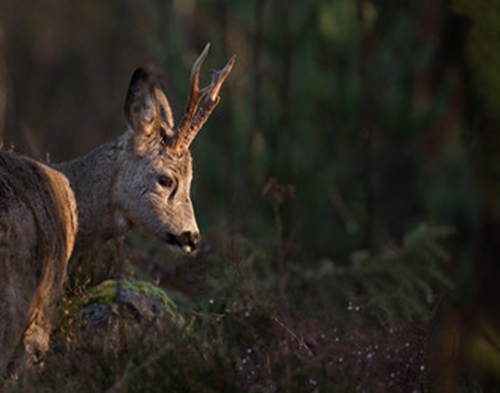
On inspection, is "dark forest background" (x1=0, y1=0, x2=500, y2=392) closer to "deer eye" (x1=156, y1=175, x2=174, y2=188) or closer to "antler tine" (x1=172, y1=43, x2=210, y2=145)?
"deer eye" (x1=156, y1=175, x2=174, y2=188)

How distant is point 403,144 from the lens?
2111cm

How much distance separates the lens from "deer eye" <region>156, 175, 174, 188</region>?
7758 millimetres

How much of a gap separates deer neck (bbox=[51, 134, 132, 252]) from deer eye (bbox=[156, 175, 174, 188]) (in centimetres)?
25

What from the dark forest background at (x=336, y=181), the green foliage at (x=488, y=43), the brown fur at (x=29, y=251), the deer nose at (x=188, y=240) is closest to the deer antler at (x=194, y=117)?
the deer nose at (x=188, y=240)

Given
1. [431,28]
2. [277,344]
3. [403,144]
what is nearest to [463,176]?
[403,144]

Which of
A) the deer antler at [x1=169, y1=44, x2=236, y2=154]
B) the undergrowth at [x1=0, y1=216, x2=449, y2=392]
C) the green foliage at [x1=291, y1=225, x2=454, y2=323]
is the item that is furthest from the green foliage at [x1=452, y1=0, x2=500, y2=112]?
the green foliage at [x1=291, y1=225, x2=454, y2=323]

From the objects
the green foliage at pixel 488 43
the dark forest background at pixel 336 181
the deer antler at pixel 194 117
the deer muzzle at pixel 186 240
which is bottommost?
the dark forest background at pixel 336 181

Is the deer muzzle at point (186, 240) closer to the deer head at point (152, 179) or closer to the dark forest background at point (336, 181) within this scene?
the deer head at point (152, 179)

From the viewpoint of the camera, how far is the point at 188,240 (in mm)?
7723

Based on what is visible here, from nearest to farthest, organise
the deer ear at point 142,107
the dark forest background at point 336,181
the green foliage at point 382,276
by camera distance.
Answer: the dark forest background at point 336,181 → the deer ear at point 142,107 → the green foliage at point 382,276

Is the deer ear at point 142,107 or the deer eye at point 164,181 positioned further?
the deer eye at point 164,181

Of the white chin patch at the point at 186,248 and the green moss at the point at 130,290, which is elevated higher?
the white chin patch at the point at 186,248

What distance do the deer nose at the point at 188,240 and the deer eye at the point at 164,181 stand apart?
0.30 meters

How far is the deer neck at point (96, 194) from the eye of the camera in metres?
7.64
